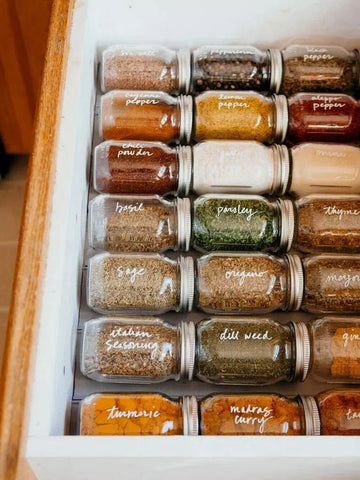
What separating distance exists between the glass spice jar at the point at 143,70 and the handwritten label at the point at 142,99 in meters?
0.05

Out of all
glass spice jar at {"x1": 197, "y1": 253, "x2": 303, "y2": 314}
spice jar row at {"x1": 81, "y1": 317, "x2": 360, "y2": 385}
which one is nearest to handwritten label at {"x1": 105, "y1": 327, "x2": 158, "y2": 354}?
spice jar row at {"x1": 81, "y1": 317, "x2": 360, "y2": 385}

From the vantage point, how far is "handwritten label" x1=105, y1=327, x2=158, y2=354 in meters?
1.02

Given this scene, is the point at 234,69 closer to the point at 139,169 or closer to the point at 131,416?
the point at 139,169

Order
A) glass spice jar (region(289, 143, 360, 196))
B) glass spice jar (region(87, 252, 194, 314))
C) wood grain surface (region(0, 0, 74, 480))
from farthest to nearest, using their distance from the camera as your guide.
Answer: glass spice jar (region(289, 143, 360, 196)) < glass spice jar (region(87, 252, 194, 314)) < wood grain surface (region(0, 0, 74, 480))

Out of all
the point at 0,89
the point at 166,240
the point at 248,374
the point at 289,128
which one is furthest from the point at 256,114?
the point at 0,89

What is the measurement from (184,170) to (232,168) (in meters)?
0.08

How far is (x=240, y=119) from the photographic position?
121 cm

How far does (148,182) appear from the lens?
1.16 m

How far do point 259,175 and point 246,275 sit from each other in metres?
0.19

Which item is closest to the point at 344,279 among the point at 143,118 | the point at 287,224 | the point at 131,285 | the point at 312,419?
the point at 287,224

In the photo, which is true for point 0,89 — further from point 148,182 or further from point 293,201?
point 293,201

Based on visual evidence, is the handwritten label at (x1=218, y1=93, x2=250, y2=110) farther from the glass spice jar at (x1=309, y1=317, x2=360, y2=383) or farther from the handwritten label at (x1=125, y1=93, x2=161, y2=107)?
the glass spice jar at (x1=309, y1=317, x2=360, y2=383)

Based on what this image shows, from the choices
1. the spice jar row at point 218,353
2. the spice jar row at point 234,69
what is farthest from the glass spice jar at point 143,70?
the spice jar row at point 218,353

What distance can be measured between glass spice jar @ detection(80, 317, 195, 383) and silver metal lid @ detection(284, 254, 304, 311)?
0.55 ft
